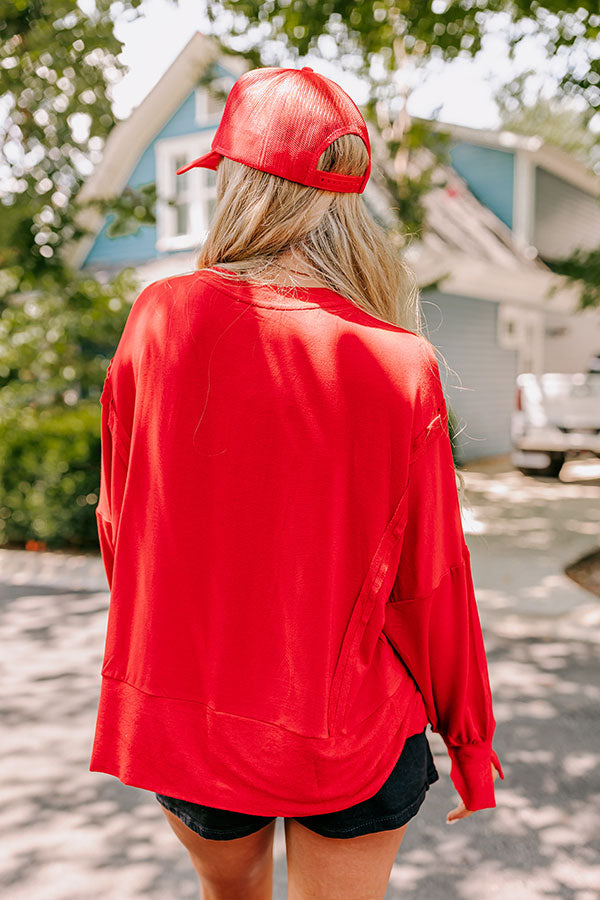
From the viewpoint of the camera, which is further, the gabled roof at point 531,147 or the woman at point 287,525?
the gabled roof at point 531,147

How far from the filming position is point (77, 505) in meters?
7.80

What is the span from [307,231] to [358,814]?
1.01 m

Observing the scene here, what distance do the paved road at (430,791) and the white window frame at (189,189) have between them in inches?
356

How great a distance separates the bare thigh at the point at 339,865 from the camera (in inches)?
56.6

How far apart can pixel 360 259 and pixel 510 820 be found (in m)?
2.72

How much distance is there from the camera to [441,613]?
149 centimetres

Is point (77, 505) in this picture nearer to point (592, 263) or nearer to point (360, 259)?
point (592, 263)

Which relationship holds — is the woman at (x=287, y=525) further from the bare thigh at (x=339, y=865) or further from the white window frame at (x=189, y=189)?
the white window frame at (x=189, y=189)

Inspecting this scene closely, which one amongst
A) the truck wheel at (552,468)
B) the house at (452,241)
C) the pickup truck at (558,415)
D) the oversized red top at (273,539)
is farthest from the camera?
the house at (452,241)

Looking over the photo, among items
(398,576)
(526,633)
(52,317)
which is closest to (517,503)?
(526,633)

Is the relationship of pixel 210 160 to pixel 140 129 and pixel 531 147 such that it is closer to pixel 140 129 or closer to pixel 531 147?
pixel 140 129

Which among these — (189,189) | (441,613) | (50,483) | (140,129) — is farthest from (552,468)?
(441,613)

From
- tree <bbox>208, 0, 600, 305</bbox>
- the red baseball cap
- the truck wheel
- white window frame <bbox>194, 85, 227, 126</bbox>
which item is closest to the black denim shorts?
the red baseball cap

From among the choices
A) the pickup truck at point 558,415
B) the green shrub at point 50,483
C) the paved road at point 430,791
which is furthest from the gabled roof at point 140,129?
the paved road at point 430,791
